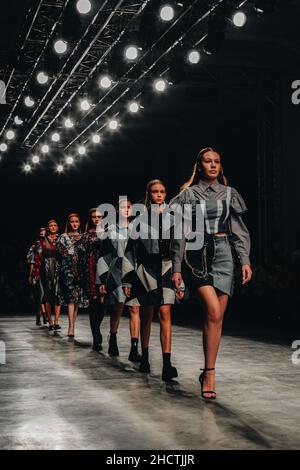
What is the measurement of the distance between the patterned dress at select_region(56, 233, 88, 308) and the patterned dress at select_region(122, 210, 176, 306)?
9.57 ft

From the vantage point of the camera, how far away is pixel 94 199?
80.0 feet

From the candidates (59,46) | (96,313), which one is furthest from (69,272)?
(59,46)

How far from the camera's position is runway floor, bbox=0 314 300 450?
12.0ft

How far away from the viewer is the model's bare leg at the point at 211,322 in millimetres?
4762

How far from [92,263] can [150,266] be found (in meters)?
2.61

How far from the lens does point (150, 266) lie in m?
5.93

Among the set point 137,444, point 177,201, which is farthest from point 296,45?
point 137,444

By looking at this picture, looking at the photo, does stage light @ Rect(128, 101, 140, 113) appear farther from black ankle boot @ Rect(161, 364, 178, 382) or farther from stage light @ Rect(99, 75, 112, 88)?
black ankle boot @ Rect(161, 364, 178, 382)

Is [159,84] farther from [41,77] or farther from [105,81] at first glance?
[41,77]

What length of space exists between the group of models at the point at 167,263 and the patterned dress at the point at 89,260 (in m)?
0.01

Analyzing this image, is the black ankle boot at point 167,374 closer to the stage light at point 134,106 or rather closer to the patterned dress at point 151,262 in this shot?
the patterned dress at point 151,262

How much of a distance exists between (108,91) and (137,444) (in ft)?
43.9
